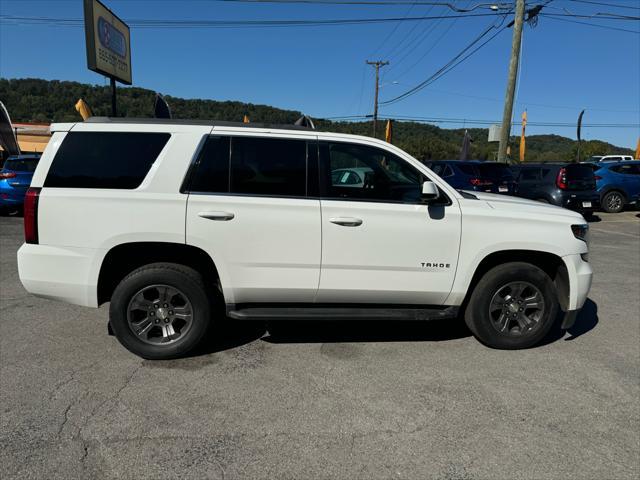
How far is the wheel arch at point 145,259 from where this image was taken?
3.70m

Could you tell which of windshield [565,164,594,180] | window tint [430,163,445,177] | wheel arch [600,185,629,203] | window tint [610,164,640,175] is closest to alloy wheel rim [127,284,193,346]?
window tint [430,163,445,177]

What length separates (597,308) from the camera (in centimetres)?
548

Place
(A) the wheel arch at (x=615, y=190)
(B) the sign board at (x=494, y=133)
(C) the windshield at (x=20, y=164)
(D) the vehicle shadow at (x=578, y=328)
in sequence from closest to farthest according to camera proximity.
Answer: (D) the vehicle shadow at (x=578, y=328)
(C) the windshield at (x=20, y=164)
(A) the wheel arch at (x=615, y=190)
(B) the sign board at (x=494, y=133)

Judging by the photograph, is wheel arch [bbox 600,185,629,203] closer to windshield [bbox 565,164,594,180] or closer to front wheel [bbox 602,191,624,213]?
front wheel [bbox 602,191,624,213]

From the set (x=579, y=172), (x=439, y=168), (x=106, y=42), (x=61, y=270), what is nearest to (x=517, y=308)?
(x=61, y=270)

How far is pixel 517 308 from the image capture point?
13.4 ft

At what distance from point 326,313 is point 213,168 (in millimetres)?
1553

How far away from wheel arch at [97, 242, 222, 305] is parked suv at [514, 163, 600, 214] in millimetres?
11134

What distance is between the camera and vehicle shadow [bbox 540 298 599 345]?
4.50m

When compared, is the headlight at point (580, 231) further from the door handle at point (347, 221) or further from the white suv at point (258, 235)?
the door handle at point (347, 221)

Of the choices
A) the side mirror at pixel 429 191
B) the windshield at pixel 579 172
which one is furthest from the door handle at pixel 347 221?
the windshield at pixel 579 172

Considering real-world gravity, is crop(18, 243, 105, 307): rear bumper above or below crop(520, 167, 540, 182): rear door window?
below

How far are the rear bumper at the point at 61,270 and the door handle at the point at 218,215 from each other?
0.90 metres

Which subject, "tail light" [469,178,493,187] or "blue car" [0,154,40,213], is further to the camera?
"tail light" [469,178,493,187]
